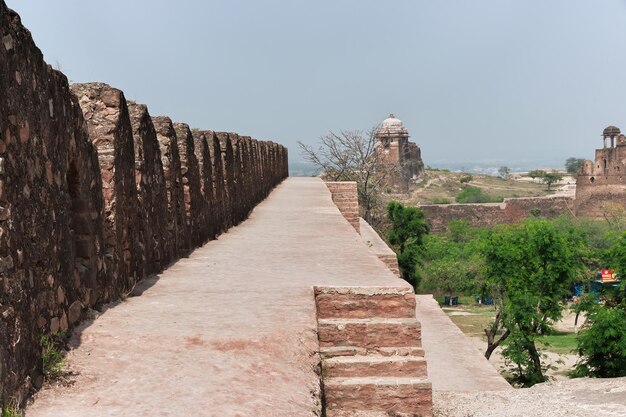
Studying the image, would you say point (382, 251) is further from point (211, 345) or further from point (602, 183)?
point (602, 183)

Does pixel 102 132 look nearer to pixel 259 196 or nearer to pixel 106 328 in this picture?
pixel 106 328

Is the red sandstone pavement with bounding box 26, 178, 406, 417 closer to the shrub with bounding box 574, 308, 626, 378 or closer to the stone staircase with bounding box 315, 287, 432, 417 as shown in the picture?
the stone staircase with bounding box 315, 287, 432, 417

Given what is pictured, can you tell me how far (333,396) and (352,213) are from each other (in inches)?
520

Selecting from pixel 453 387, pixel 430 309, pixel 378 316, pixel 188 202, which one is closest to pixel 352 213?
pixel 430 309

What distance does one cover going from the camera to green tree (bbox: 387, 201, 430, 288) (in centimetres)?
3155

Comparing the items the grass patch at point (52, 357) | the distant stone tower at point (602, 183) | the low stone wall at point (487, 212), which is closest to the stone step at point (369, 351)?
the grass patch at point (52, 357)

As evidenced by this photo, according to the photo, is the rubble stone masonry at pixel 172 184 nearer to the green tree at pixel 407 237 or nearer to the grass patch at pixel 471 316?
the grass patch at pixel 471 316

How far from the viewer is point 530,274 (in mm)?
20766

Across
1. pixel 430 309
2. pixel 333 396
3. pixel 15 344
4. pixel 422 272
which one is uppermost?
pixel 15 344

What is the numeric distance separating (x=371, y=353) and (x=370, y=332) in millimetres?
130

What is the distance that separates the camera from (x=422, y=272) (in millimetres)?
38000

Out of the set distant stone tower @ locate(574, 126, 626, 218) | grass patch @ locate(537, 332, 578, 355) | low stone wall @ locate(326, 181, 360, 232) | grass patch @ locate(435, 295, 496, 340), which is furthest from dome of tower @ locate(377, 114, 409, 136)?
low stone wall @ locate(326, 181, 360, 232)

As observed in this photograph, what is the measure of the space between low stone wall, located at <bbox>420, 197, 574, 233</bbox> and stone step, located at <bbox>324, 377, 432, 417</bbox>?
52.6 m

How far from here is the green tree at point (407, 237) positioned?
3155 cm
